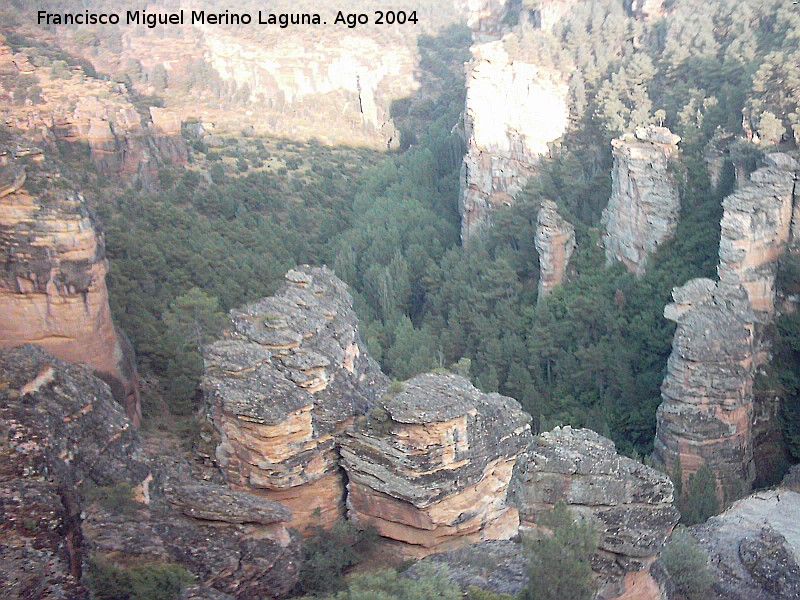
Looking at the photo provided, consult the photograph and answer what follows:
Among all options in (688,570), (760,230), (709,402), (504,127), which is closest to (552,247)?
(504,127)

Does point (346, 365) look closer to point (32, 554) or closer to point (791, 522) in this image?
point (32, 554)

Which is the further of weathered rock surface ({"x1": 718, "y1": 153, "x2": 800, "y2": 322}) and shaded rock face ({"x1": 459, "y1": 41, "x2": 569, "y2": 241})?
shaded rock face ({"x1": 459, "y1": 41, "x2": 569, "y2": 241})

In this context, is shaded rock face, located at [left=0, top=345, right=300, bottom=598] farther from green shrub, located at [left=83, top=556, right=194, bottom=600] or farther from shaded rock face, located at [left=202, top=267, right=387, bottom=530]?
shaded rock face, located at [left=202, top=267, right=387, bottom=530]

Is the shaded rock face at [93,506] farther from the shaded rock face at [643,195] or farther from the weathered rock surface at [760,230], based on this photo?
the shaded rock face at [643,195]

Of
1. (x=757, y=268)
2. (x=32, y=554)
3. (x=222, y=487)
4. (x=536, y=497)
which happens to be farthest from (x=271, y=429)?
(x=757, y=268)

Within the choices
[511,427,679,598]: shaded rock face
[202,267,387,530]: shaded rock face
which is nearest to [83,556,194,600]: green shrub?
[202,267,387,530]: shaded rock face
